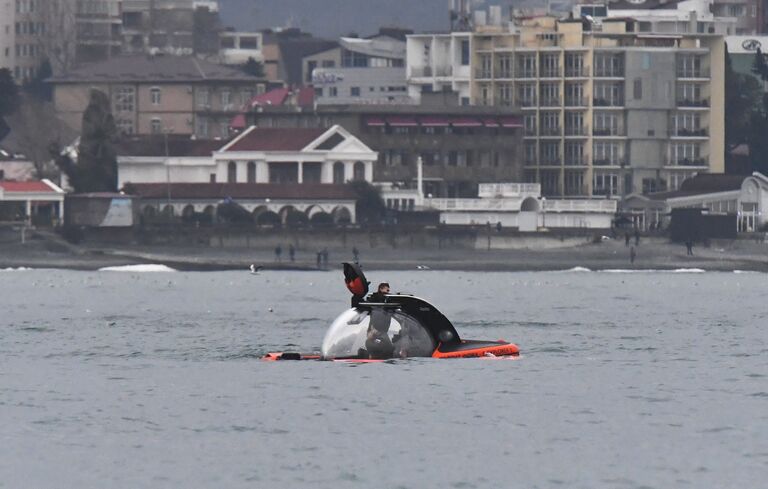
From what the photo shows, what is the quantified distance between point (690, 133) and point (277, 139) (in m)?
33.1

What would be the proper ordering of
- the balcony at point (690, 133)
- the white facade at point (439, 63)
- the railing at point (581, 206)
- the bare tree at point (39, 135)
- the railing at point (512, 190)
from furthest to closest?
the white facade at point (439, 63) < the balcony at point (690, 133) < the bare tree at point (39, 135) < the railing at point (512, 190) < the railing at point (581, 206)

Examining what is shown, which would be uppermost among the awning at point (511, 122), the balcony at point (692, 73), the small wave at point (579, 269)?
the balcony at point (692, 73)

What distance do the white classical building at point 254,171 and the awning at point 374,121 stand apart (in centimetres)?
445

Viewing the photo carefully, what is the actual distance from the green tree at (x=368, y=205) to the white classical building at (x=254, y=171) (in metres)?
0.71

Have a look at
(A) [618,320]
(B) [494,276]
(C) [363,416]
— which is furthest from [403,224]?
(C) [363,416]

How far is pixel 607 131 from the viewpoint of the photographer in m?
184

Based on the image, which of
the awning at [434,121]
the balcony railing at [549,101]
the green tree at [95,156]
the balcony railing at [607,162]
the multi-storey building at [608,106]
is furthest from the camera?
the balcony railing at [549,101]

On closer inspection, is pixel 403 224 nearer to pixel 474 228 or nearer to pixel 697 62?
pixel 474 228

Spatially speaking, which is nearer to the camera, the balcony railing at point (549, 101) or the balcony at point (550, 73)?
the balcony at point (550, 73)

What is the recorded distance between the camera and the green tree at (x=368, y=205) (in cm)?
16162

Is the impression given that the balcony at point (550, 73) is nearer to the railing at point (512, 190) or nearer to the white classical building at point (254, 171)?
the white classical building at point (254, 171)

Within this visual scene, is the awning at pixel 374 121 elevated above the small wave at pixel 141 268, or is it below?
above

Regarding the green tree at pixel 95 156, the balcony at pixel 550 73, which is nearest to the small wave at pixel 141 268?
the green tree at pixel 95 156

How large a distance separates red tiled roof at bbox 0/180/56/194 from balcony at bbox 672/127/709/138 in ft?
170
